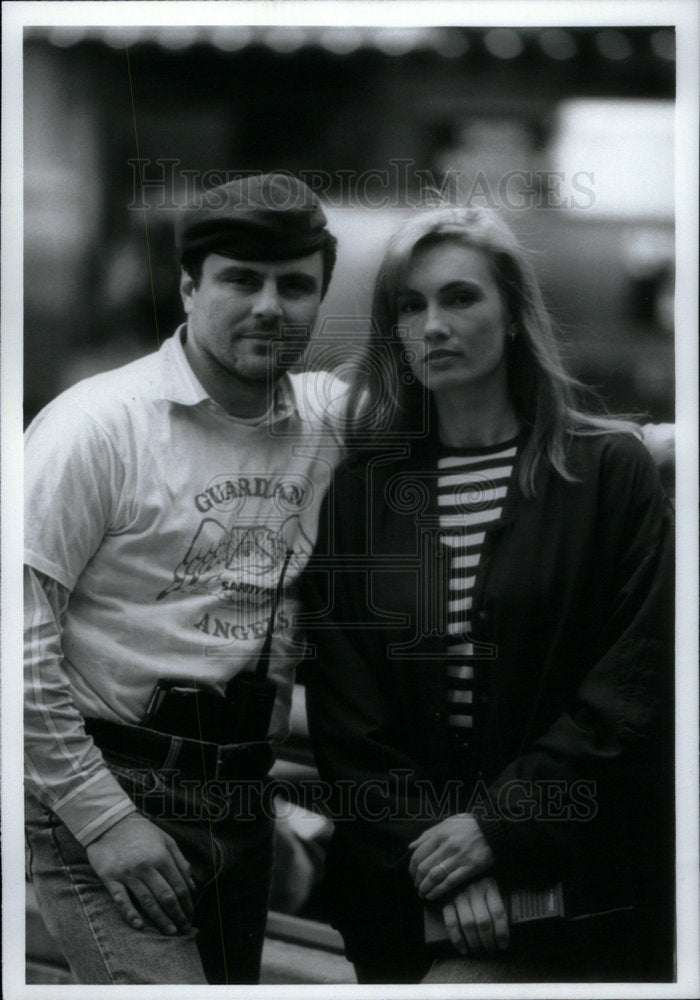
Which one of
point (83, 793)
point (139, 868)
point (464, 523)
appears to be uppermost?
point (464, 523)

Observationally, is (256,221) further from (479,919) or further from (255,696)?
(479,919)

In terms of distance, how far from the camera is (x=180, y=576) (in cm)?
276

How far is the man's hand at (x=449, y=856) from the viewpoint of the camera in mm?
2736

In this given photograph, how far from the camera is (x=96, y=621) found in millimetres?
2771

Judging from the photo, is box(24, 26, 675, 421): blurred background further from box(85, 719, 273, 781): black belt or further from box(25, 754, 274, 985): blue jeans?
box(25, 754, 274, 985): blue jeans

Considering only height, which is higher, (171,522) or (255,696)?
(171,522)

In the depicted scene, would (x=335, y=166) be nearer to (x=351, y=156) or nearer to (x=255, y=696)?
(x=351, y=156)

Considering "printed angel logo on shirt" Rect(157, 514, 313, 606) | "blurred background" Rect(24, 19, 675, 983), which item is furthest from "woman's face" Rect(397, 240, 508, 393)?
"printed angel logo on shirt" Rect(157, 514, 313, 606)

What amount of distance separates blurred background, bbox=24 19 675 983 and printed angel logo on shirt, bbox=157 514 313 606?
337 millimetres

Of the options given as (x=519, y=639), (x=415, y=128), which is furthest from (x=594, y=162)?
(x=519, y=639)

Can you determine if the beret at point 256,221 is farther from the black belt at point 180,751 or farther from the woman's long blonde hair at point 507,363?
the black belt at point 180,751

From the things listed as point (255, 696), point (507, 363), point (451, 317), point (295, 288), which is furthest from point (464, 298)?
point (255, 696)

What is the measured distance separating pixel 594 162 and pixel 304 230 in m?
0.80

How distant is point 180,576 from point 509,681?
35.0 inches
